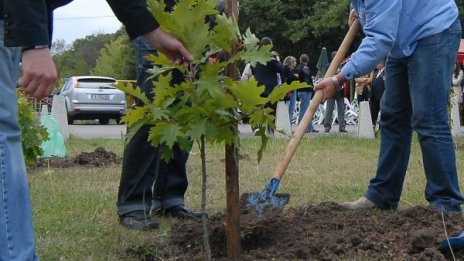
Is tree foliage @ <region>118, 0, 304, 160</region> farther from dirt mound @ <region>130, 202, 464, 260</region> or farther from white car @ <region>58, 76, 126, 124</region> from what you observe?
white car @ <region>58, 76, 126, 124</region>

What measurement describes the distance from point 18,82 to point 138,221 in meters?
1.86

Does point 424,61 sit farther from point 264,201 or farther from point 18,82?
point 18,82

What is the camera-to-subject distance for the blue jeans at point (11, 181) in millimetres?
2336

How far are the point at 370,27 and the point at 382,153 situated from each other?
994mm

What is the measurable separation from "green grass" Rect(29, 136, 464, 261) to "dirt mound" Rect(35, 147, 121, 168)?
0.35 m

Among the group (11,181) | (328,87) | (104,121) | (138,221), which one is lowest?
(104,121)

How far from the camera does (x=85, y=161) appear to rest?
815cm

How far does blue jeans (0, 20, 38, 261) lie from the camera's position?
2.34 metres

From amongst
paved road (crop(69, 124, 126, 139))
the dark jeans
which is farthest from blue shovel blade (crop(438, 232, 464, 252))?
paved road (crop(69, 124, 126, 139))

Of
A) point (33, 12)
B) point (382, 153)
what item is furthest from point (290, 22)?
point (33, 12)

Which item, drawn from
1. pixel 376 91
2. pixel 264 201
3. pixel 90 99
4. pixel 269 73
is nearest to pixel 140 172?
pixel 264 201

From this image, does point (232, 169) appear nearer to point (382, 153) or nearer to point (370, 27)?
point (370, 27)

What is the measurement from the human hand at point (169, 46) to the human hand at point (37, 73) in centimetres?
59

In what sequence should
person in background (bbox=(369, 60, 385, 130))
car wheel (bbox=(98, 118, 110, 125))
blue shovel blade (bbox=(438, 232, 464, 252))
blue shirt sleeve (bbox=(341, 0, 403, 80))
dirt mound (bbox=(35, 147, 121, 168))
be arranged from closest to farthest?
blue shovel blade (bbox=(438, 232, 464, 252)), blue shirt sleeve (bbox=(341, 0, 403, 80)), dirt mound (bbox=(35, 147, 121, 168)), person in background (bbox=(369, 60, 385, 130)), car wheel (bbox=(98, 118, 110, 125))
